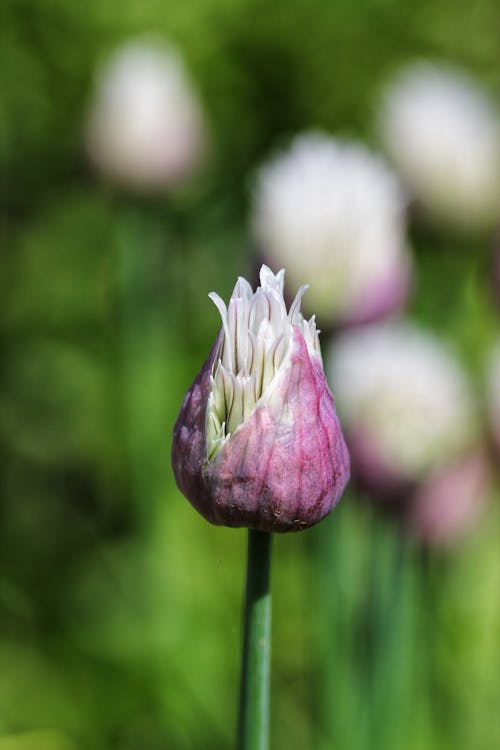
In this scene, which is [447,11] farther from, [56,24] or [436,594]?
[436,594]

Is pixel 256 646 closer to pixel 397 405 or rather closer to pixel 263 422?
pixel 263 422

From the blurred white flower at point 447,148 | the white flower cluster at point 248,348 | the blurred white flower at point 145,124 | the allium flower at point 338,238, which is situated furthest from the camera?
the blurred white flower at point 145,124

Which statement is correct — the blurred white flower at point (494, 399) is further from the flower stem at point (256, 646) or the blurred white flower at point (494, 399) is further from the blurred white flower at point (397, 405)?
the flower stem at point (256, 646)

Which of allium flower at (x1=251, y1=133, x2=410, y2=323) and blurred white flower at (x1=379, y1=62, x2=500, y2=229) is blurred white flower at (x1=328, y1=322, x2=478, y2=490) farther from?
blurred white flower at (x1=379, y1=62, x2=500, y2=229)

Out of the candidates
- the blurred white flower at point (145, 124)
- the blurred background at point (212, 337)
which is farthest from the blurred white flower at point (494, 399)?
the blurred white flower at point (145, 124)

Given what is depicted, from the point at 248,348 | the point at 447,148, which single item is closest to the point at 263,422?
the point at 248,348

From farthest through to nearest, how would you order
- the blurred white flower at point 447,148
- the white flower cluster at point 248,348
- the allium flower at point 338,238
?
the blurred white flower at point 447,148 < the allium flower at point 338,238 < the white flower cluster at point 248,348

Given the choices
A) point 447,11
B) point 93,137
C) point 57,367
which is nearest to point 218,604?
point 57,367
